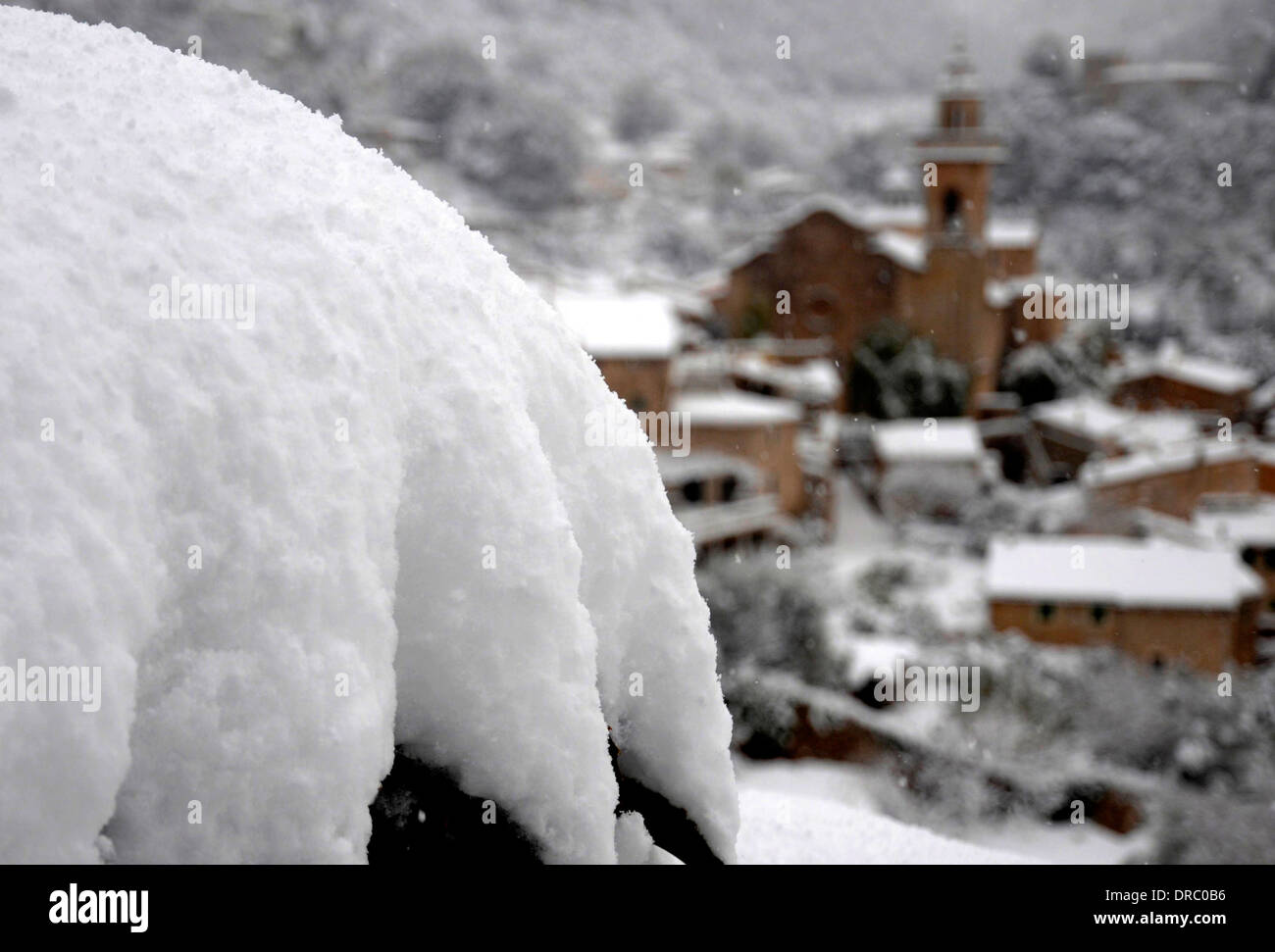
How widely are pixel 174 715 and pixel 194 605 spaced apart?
0.47 ft

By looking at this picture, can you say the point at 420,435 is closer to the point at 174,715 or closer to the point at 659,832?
the point at 174,715

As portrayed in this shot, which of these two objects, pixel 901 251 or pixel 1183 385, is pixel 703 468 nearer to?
pixel 901 251

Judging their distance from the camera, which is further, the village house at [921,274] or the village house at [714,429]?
the village house at [921,274]

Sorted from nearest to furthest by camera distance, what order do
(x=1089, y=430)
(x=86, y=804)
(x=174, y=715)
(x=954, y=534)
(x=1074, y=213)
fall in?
(x=86, y=804) → (x=174, y=715) → (x=954, y=534) → (x=1089, y=430) → (x=1074, y=213)

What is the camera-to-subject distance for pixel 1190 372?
2916 centimetres

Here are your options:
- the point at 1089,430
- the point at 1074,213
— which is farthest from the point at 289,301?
the point at 1074,213

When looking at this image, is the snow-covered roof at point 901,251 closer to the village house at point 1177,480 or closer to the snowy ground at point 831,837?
the village house at point 1177,480

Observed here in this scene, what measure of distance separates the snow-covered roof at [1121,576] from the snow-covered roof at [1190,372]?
11567mm

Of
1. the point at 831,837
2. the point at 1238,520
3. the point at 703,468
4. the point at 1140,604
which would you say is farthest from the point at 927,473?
the point at 831,837

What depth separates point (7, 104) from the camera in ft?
6.61

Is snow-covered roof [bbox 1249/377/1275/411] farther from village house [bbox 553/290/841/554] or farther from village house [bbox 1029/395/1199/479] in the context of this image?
village house [bbox 553/290/841/554]

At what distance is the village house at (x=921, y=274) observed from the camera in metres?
29.9
